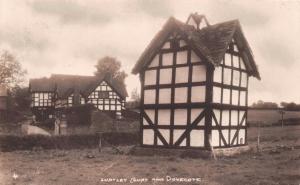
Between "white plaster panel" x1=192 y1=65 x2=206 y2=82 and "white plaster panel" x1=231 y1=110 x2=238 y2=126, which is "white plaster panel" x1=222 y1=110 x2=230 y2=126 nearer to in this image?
"white plaster panel" x1=231 y1=110 x2=238 y2=126

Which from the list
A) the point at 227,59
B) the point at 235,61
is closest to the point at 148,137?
the point at 227,59

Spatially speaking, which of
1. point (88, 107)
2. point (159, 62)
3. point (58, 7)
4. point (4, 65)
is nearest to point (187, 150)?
point (159, 62)

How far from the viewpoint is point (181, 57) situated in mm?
18141

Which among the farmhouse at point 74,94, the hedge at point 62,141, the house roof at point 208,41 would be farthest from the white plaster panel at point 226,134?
the farmhouse at point 74,94

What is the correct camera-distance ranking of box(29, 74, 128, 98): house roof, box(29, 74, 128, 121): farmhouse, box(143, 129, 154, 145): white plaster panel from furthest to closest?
box(29, 74, 128, 98): house roof, box(29, 74, 128, 121): farmhouse, box(143, 129, 154, 145): white plaster panel

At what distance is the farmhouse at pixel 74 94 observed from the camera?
49219mm

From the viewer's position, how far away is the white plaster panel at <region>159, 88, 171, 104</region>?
18.4m

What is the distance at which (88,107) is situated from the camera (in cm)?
3247

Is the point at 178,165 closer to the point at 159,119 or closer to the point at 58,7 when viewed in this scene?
the point at 159,119

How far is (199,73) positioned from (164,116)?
2.50 metres

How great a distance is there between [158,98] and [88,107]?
14670mm

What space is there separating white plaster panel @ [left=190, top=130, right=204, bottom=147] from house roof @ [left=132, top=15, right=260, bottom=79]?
2.91 m

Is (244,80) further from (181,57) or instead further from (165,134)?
(165,134)

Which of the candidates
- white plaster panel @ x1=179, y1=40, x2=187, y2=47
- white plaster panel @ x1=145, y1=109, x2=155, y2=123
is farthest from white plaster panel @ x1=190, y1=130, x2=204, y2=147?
white plaster panel @ x1=179, y1=40, x2=187, y2=47
